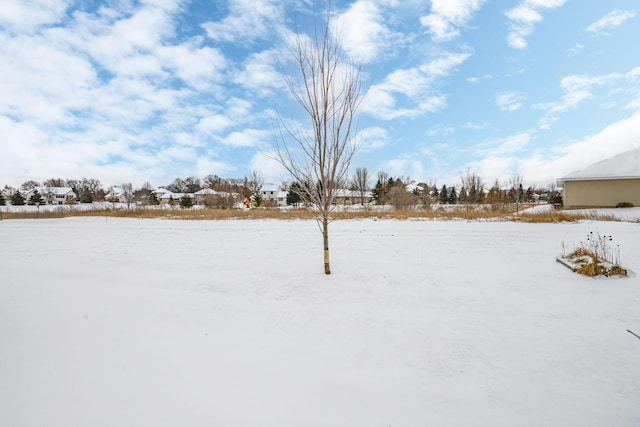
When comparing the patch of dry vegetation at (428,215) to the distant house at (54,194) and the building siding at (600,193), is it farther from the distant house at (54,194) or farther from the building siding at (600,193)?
the distant house at (54,194)

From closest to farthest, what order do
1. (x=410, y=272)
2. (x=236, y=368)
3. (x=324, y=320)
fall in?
(x=236, y=368)
(x=324, y=320)
(x=410, y=272)

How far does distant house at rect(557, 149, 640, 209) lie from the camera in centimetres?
2136

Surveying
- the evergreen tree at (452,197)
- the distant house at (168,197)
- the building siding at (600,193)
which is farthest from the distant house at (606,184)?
the distant house at (168,197)

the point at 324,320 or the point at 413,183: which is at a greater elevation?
the point at 413,183

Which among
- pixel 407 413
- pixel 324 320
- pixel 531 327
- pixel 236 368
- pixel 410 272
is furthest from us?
pixel 410 272

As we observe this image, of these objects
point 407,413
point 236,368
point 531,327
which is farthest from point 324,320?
point 531,327

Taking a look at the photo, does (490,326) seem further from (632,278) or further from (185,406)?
(632,278)

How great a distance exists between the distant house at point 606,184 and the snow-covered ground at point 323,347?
2225 centimetres

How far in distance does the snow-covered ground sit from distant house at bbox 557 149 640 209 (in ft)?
73.0

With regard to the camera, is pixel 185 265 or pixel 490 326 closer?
pixel 490 326

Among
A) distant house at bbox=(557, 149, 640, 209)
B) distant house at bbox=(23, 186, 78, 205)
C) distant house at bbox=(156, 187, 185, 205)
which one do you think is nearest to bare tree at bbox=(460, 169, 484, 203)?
distant house at bbox=(557, 149, 640, 209)

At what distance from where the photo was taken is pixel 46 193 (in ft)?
233

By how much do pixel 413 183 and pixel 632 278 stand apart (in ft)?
236

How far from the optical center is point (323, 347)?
3.02m
